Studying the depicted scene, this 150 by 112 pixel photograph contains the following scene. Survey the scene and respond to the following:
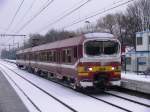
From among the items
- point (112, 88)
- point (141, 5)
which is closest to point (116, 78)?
point (112, 88)

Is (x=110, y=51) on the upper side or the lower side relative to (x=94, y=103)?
upper

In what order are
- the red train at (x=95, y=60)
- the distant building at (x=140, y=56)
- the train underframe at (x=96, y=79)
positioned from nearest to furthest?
the train underframe at (x=96, y=79), the red train at (x=95, y=60), the distant building at (x=140, y=56)

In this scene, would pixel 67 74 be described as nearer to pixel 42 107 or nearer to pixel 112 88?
pixel 112 88

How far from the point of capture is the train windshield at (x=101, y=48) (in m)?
20.2

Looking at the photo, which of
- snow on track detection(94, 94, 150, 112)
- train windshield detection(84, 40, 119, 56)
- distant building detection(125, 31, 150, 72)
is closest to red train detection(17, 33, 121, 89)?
train windshield detection(84, 40, 119, 56)

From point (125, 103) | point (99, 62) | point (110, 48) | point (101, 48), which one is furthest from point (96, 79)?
point (125, 103)

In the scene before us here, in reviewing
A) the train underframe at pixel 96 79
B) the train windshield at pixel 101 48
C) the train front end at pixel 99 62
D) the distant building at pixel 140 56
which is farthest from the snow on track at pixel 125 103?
the distant building at pixel 140 56

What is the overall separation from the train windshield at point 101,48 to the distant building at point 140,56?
12.9 m

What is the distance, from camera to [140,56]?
4256 cm

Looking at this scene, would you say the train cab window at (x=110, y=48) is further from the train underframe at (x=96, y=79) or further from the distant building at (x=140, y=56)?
the distant building at (x=140, y=56)

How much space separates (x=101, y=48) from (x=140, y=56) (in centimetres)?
2275

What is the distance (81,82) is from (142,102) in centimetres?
391

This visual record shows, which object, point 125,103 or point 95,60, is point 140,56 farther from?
point 125,103

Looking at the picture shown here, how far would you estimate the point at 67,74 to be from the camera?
22.9 metres
